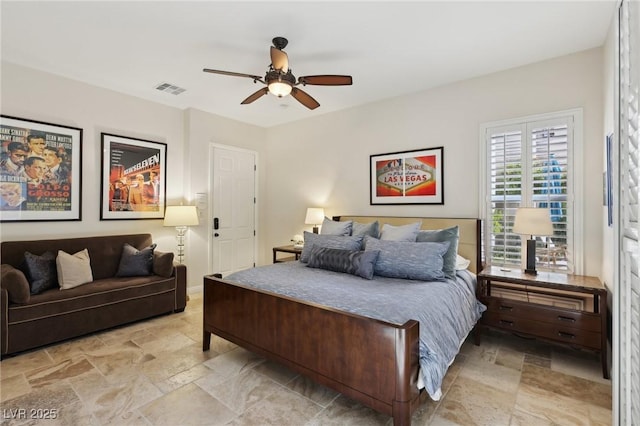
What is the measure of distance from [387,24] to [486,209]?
2.17 m

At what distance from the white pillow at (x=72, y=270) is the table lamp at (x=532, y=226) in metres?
4.37

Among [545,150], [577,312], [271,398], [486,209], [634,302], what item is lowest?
[271,398]

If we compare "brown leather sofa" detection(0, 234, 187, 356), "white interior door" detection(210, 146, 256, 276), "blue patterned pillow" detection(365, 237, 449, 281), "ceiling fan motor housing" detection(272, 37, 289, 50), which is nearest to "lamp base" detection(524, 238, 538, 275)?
"blue patterned pillow" detection(365, 237, 449, 281)

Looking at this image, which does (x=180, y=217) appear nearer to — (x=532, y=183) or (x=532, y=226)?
(x=532, y=226)

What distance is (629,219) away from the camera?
134 cm

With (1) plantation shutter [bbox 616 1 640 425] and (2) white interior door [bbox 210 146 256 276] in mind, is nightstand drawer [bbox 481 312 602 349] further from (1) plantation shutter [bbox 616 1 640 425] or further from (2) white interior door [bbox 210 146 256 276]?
(2) white interior door [bbox 210 146 256 276]

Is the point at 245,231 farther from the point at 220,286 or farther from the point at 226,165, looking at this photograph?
the point at 220,286

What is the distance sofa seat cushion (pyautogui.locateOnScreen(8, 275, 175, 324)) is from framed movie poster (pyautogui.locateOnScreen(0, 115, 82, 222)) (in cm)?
98

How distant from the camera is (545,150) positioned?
3.09 metres

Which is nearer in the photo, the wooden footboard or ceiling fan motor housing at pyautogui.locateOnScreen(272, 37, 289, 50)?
the wooden footboard

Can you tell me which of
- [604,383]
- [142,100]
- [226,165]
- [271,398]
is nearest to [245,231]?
[226,165]

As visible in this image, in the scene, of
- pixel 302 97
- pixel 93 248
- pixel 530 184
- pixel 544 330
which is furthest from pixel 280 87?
pixel 544 330

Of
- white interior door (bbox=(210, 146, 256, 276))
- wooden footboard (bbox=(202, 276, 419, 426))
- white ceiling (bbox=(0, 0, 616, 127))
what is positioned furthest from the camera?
white interior door (bbox=(210, 146, 256, 276))

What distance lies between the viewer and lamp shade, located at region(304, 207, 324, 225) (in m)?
4.66
